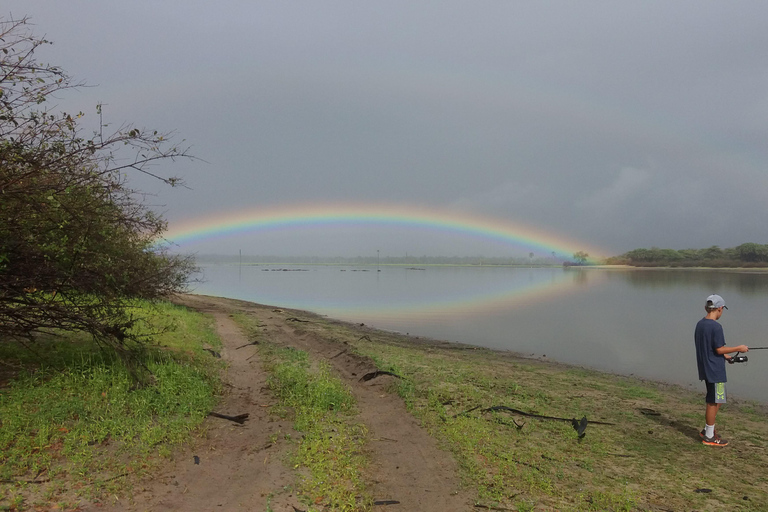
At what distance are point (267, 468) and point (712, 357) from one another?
7.08 meters

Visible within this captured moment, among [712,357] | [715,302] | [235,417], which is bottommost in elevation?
[235,417]

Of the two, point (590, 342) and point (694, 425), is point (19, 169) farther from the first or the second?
point (590, 342)

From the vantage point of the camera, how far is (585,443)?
21.8 feet

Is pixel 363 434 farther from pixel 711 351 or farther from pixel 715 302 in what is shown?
pixel 715 302

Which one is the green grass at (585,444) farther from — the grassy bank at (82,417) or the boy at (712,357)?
the grassy bank at (82,417)

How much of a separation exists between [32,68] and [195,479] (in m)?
5.75

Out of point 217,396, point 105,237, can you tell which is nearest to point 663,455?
point 217,396

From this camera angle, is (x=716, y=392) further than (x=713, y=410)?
No

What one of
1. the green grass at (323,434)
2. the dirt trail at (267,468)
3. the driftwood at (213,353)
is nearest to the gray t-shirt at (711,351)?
the dirt trail at (267,468)

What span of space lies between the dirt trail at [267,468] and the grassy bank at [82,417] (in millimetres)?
382

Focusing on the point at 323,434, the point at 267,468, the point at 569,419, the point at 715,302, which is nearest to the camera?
the point at 267,468

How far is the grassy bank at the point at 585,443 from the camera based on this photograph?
5.00 meters

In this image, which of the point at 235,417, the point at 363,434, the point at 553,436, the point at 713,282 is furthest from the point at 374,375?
the point at 713,282

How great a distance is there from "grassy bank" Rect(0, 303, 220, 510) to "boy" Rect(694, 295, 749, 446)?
26.8 feet
